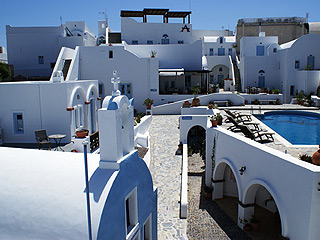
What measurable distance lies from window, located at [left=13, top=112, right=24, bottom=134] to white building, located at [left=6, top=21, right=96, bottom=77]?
75.0 feet

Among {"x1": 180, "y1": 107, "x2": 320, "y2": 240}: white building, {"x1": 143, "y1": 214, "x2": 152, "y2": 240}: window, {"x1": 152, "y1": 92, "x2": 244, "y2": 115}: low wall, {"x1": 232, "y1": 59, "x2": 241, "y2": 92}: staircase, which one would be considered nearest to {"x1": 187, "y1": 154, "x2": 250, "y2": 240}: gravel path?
{"x1": 180, "y1": 107, "x2": 320, "y2": 240}: white building

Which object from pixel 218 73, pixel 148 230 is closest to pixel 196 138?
pixel 148 230

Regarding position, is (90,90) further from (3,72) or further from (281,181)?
(3,72)

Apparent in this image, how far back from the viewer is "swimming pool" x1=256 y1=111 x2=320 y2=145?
19378 mm

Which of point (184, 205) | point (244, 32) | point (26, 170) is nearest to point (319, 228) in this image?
point (184, 205)

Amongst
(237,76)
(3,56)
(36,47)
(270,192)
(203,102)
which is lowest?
(270,192)

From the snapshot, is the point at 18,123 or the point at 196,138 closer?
the point at 18,123

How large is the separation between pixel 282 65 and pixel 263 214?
29929mm

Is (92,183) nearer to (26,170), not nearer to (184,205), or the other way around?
(26,170)

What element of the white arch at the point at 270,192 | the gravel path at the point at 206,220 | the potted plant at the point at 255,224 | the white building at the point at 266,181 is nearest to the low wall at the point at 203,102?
the white building at the point at 266,181

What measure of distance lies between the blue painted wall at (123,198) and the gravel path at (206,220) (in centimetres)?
357

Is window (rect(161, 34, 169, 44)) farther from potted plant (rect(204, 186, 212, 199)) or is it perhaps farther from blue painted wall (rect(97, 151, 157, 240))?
blue painted wall (rect(97, 151, 157, 240))

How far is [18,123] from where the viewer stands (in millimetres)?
16969

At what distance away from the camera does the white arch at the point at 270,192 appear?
33.6 ft
